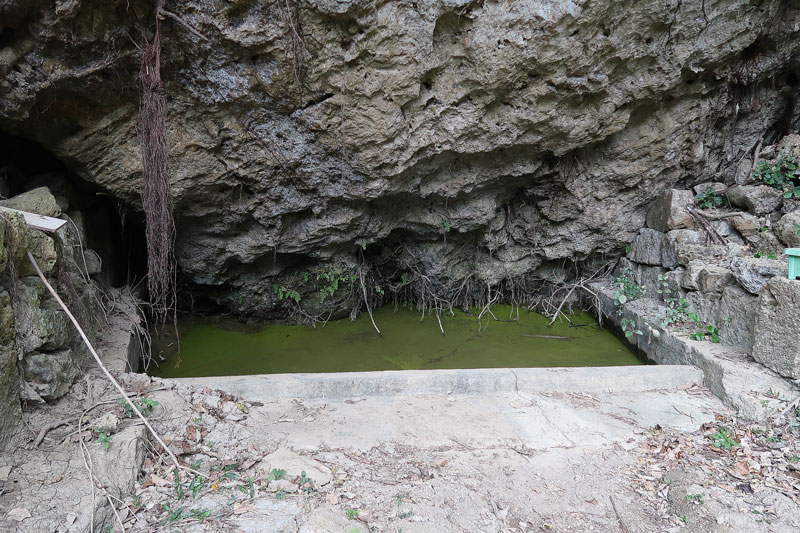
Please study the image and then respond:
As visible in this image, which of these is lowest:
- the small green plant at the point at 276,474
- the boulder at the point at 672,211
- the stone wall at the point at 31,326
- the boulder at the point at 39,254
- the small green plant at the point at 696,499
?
the small green plant at the point at 696,499

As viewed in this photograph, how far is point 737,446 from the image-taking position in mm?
2221

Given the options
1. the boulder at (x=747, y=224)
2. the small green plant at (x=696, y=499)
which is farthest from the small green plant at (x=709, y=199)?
the small green plant at (x=696, y=499)

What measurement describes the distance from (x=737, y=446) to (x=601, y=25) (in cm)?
277

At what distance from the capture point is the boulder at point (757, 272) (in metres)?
2.83

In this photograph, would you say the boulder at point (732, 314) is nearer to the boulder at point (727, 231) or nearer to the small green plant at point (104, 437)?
the boulder at point (727, 231)

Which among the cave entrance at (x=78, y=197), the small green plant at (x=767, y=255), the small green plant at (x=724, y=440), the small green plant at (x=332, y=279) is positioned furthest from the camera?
the small green plant at (x=332, y=279)

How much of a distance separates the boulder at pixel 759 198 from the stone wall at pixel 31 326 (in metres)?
5.04

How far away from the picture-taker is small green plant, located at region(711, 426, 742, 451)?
2.22 m

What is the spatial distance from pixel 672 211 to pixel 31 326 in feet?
15.6

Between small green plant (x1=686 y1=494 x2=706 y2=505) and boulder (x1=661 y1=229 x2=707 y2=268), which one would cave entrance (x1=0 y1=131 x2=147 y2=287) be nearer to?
small green plant (x1=686 y1=494 x2=706 y2=505)

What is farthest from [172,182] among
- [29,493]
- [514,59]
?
[514,59]

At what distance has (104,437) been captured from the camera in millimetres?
1825

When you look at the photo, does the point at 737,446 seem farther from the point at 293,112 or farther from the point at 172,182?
the point at 172,182

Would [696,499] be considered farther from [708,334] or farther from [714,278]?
[714,278]
